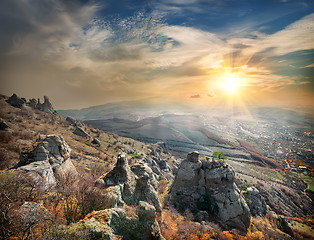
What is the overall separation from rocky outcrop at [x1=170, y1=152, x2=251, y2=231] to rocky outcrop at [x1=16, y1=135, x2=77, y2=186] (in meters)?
23.4

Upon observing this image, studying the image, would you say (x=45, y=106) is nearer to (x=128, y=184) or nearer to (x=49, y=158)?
(x=49, y=158)

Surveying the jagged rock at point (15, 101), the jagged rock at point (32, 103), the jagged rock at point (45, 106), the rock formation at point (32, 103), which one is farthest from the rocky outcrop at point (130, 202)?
the jagged rock at point (45, 106)

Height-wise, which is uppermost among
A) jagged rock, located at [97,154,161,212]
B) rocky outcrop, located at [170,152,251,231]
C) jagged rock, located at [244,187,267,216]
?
jagged rock, located at [97,154,161,212]

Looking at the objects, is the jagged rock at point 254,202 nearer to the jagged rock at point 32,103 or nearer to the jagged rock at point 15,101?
the jagged rock at point 15,101

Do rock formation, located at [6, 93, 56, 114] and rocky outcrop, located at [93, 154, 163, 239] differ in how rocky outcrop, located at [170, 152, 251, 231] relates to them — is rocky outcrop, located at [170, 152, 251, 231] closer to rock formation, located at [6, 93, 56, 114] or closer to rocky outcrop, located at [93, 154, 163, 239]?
rocky outcrop, located at [93, 154, 163, 239]

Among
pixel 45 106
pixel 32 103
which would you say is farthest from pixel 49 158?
pixel 45 106

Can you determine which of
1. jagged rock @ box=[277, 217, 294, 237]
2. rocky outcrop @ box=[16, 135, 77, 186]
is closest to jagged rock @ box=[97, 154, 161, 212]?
rocky outcrop @ box=[16, 135, 77, 186]

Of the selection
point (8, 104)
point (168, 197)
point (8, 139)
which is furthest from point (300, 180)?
point (8, 104)

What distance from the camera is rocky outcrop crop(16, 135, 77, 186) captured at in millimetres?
13848

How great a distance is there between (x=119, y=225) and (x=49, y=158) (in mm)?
13544

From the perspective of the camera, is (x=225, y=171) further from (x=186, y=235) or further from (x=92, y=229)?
(x=92, y=229)

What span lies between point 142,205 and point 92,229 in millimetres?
4441

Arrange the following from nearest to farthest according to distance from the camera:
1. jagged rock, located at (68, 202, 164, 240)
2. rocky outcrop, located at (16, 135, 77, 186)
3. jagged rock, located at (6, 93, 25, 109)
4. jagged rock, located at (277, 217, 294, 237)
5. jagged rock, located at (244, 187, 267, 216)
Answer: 1. jagged rock, located at (68, 202, 164, 240)
2. rocky outcrop, located at (16, 135, 77, 186)
3. jagged rock, located at (277, 217, 294, 237)
4. jagged rock, located at (244, 187, 267, 216)
5. jagged rock, located at (6, 93, 25, 109)

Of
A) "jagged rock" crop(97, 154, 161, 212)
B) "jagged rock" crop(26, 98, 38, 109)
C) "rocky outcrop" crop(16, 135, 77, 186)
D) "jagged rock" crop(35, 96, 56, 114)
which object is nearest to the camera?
"rocky outcrop" crop(16, 135, 77, 186)
